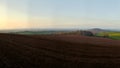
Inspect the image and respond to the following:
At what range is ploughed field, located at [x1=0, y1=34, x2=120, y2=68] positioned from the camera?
117 cm

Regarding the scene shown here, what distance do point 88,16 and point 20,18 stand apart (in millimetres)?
547

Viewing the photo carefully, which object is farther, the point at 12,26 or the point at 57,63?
the point at 12,26

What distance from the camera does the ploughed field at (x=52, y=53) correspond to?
45.9 inches

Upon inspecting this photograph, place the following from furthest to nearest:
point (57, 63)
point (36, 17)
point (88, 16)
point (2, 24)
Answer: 1. point (88, 16)
2. point (36, 17)
3. point (2, 24)
4. point (57, 63)

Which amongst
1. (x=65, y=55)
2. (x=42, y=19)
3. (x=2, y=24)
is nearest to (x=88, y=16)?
(x=42, y=19)

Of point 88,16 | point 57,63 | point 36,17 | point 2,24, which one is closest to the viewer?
point 57,63

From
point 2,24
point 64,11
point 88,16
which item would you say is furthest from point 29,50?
point 88,16

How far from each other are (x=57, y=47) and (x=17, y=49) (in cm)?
20

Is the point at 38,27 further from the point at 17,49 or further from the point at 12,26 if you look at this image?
the point at 17,49

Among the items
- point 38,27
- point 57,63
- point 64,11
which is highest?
point 64,11

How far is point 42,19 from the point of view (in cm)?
180

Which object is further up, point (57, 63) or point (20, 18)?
point (20, 18)

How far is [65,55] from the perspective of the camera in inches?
47.3

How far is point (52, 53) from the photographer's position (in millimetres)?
1217
